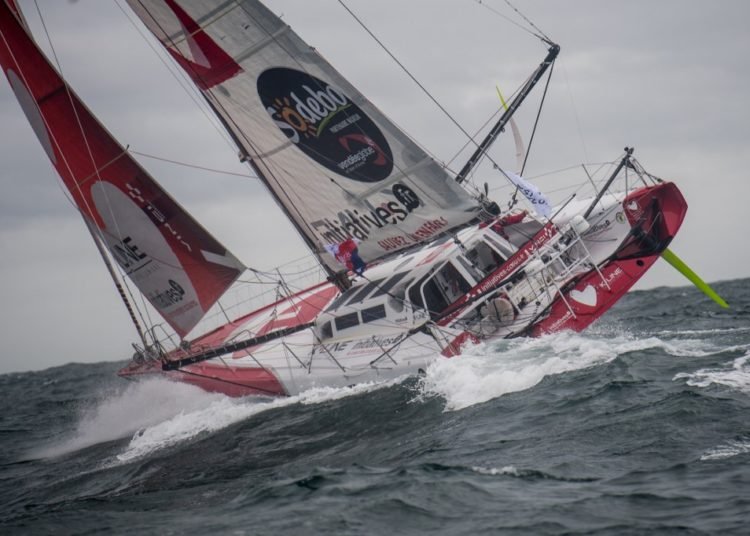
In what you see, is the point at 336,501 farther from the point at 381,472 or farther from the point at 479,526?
the point at 479,526

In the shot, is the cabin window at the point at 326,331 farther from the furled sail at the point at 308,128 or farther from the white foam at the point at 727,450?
the white foam at the point at 727,450

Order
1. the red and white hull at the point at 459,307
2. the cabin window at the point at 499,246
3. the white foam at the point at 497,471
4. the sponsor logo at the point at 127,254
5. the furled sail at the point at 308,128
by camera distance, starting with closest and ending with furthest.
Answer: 1. the white foam at the point at 497,471
2. the furled sail at the point at 308,128
3. the red and white hull at the point at 459,307
4. the cabin window at the point at 499,246
5. the sponsor logo at the point at 127,254

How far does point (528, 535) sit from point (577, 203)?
10905mm

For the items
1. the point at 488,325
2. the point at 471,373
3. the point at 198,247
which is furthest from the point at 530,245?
the point at 198,247

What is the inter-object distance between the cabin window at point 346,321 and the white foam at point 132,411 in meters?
2.79

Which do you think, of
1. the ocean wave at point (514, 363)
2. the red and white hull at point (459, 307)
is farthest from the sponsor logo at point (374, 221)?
the ocean wave at point (514, 363)

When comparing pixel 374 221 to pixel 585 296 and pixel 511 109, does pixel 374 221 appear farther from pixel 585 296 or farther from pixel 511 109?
pixel 511 109

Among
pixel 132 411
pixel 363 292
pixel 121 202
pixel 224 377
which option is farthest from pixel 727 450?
pixel 132 411

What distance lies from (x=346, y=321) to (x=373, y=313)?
0.60m

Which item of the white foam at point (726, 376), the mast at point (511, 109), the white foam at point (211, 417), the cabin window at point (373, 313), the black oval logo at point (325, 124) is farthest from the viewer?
the mast at point (511, 109)

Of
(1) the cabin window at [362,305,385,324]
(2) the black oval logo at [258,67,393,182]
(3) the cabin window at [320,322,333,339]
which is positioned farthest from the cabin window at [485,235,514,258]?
(3) the cabin window at [320,322,333,339]

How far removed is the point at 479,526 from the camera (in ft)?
22.2

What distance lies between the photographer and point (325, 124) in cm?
1427

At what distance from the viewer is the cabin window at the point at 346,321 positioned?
15.3m
